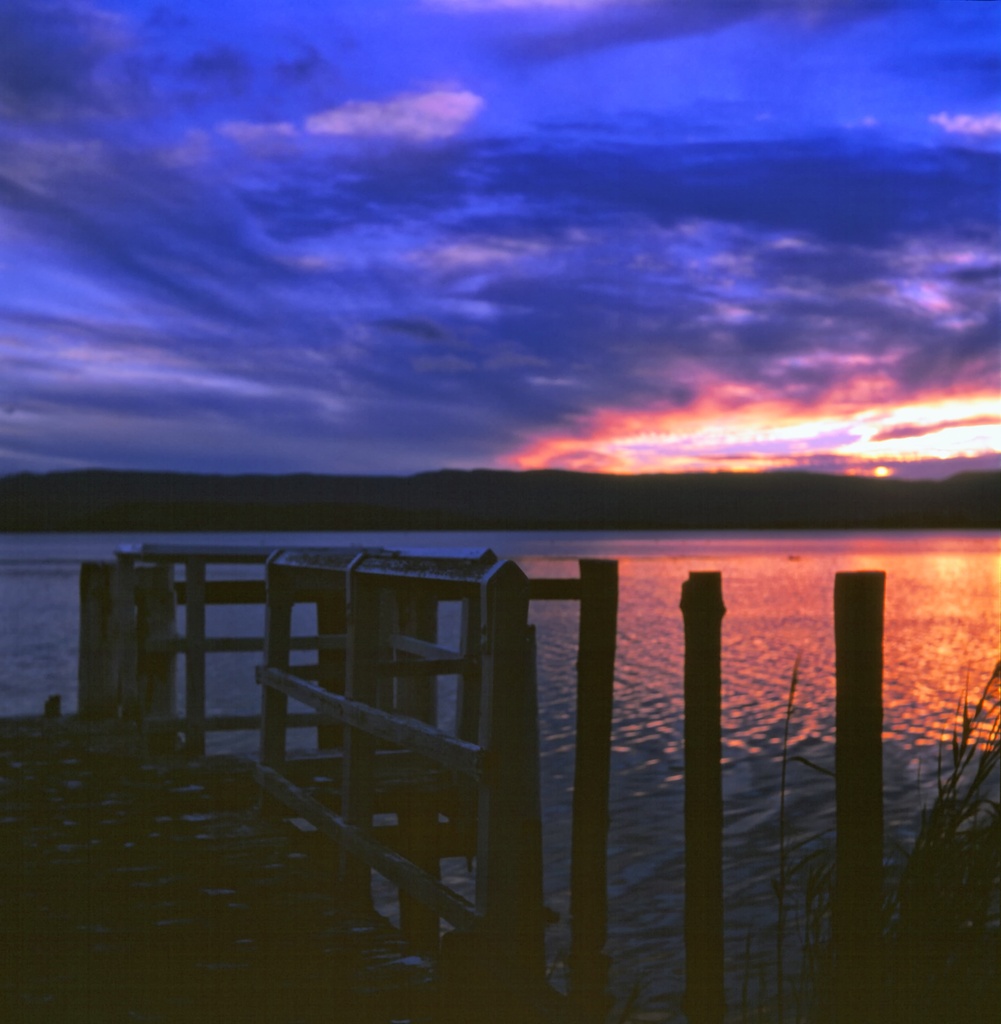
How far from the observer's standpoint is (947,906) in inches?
205

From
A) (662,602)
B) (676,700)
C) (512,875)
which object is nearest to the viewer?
(512,875)

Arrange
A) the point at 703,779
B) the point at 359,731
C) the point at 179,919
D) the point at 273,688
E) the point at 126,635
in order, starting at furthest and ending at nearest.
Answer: the point at 126,635 < the point at 273,688 < the point at 703,779 < the point at 359,731 < the point at 179,919

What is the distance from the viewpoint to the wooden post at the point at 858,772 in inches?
211

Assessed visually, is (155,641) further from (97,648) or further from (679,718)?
(679,718)

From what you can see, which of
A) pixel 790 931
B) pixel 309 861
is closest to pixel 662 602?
pixel 790 931

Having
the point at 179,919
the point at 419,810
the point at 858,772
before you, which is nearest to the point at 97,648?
the point at 419,810

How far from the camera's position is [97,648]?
11.5 m

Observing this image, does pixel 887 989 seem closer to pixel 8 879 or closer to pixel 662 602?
pixel 8 879

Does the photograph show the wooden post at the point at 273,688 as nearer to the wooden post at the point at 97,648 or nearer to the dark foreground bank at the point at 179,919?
the dark foreground bank at the point at 179,919

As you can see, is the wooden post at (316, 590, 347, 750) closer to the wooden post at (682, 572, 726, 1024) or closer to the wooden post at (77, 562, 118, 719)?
the wooden post at (77, 562, 118, 719)

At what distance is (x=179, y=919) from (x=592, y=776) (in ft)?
10.6

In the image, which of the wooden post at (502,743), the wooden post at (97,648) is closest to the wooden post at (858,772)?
the wooden post at (502,743)

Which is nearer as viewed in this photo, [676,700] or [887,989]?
[887,989]

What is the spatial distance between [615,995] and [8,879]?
4.98m
